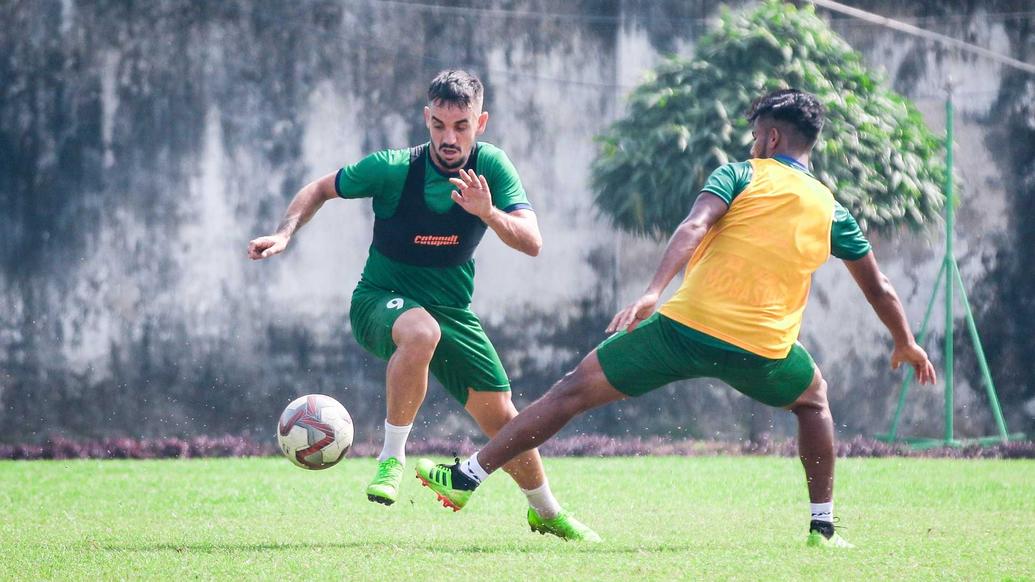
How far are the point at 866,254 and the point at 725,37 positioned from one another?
275 inches

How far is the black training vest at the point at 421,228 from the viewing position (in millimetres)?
6387

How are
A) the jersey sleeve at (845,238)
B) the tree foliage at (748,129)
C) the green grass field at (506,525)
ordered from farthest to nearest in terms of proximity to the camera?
1. the tree foliage at (748,129)
2. the jersey sleeve at (845,238)
3. the green grass field at (506,525)

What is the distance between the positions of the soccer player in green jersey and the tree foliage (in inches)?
228

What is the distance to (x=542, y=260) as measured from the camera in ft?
43.8

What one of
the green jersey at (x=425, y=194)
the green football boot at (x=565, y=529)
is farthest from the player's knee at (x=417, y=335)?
the green football boot at (x=565, y=529)

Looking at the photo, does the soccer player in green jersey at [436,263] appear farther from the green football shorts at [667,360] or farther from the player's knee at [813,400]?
the player's knee at [813,400]

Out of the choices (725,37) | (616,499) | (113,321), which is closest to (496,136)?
(725,37)

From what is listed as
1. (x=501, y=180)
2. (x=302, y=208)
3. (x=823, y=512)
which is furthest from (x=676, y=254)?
(x=302, y=208)

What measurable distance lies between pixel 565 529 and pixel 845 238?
185cm

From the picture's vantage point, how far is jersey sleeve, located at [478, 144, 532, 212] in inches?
247

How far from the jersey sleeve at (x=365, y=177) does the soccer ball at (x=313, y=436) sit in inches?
39.3

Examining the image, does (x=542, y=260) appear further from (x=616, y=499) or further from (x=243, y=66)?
(x=616, y=499)

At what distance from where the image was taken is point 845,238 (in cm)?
577

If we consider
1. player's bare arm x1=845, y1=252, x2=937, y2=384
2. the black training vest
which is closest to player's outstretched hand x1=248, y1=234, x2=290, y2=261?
the black training vest
